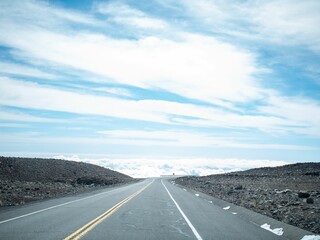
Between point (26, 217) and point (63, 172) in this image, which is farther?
point (63, 172)

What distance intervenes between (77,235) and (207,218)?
710cm

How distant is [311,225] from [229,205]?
10.3 metres

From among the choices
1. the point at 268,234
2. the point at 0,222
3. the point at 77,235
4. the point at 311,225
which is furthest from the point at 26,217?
the point at 311,225

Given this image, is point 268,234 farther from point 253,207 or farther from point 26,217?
point 26,217

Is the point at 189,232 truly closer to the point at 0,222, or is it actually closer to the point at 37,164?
the point at 0,222

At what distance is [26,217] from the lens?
15977 mm

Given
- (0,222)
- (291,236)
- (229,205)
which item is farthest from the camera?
(229,205)

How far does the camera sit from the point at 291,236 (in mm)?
12234

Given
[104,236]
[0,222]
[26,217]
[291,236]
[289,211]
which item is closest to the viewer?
[104,236]

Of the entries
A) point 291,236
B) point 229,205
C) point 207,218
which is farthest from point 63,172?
point 291,236

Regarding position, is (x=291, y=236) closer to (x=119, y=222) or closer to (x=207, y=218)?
(x=207, y=218)

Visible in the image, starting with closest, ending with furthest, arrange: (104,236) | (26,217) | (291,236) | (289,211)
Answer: (104,236), (291,236), (26,217), (289,211)

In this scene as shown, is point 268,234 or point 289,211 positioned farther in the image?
point 289,211

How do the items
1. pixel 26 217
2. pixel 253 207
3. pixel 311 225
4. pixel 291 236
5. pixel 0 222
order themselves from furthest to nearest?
1. pixel 253 207
2. pixel 26 217
3. pixel 0 222
4. pixel 311 225
5. pixel 291 236
